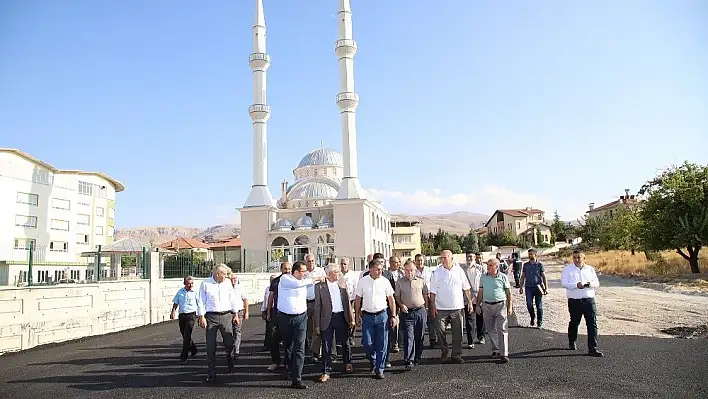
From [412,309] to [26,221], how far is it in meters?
43.2

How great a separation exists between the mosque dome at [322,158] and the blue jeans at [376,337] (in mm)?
54189

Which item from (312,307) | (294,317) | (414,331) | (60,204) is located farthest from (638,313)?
(60,204)

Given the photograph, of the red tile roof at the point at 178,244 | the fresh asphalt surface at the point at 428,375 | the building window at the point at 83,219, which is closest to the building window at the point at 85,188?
the building window at the point at 83,219

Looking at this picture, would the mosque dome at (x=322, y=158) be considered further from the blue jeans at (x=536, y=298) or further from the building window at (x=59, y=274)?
the blue jeans at (x=536, y=298)

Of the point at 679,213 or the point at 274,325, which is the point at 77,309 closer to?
the point at 274,325

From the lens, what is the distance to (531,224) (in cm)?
9069

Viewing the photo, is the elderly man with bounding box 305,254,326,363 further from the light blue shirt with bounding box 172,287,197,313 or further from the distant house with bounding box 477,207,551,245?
the distant house with bounding box 477,207,551,245

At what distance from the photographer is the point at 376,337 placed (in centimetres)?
716

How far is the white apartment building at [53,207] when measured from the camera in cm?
4016

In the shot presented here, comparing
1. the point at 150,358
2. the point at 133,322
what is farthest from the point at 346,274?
the point at 133,322

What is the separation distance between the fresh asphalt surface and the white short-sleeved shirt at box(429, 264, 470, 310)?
34.3 inches

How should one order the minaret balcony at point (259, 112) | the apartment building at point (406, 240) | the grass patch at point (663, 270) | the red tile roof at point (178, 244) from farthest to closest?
the apartment building at point (406, 240) < the red tile roof at point (178, 244) < the minaret balcony at point (259, 112) < the grass patch at point (663, 270)

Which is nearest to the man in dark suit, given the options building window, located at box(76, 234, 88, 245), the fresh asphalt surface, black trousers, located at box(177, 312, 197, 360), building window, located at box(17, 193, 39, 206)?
the fresh asphalt surface

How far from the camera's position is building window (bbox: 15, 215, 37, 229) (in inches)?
1610
